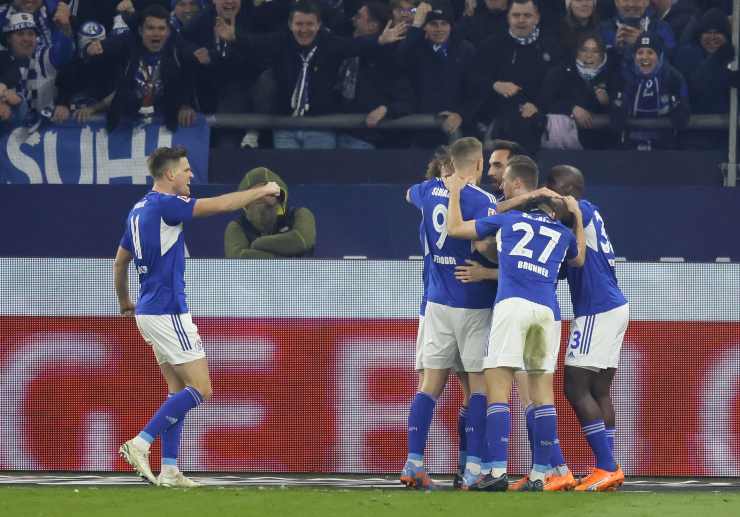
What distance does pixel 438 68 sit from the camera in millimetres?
13312

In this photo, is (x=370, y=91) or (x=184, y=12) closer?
(x=370, y=91)

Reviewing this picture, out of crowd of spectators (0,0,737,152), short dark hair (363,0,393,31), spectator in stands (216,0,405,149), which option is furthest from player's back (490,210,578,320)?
short dark hair (363,0,393,31)

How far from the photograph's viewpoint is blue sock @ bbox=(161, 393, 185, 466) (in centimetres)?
852

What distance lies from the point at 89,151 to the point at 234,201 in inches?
215

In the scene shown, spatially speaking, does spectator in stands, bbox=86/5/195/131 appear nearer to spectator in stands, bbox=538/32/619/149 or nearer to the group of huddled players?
spectator in stands, bbox=538/32/619/149

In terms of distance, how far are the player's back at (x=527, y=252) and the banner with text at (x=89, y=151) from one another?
5516mm

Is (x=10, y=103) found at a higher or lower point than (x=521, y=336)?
higher

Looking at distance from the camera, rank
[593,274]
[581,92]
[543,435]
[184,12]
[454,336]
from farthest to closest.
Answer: [184,12], [581,92], [593,274], [454,336], [543,435]

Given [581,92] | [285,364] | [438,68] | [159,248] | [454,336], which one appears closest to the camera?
[159,248]

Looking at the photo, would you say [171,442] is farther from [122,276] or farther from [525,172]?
[525,172]

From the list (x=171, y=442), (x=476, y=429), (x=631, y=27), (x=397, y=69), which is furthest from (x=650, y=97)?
(x=171, y=442)

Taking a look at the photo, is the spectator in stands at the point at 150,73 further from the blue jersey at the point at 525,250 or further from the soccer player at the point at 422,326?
the blue jersey at the point at 525,250

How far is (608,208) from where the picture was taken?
39.5ft

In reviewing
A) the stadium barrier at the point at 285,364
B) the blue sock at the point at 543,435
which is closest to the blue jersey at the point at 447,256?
the blue sock at the point at 543,435
